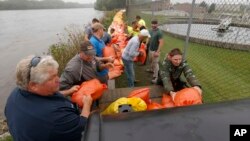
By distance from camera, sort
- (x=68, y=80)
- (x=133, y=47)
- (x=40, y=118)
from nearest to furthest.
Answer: (x=40, y=118) → (x=68, y=80) → (x=133, y=47)

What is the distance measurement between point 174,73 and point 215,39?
3012mm

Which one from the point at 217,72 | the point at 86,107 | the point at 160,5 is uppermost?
the point at 160,5

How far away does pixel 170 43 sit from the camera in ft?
35.3

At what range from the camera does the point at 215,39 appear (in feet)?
21.9

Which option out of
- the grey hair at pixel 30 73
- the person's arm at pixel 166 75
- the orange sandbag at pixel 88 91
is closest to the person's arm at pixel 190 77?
the person's arm at pixel 166 75

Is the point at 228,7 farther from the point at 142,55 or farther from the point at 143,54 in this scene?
the point at 142,55

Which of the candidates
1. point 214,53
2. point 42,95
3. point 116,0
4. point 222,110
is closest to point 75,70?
point 42,95

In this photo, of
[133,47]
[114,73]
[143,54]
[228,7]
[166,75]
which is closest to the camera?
[166,75]

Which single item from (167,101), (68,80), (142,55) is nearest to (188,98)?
(167,101)

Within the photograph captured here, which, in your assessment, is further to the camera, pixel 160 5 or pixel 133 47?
pixel 160 5

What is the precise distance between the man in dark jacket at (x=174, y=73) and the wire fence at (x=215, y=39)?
86 cm

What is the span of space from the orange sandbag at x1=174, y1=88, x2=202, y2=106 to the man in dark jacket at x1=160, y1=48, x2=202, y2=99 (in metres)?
0.43

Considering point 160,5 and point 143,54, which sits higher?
point 160,5

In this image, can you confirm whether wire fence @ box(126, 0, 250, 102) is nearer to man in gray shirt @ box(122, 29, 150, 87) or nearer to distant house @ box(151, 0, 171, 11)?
distant house @ box(151, 0, 171, 11)
